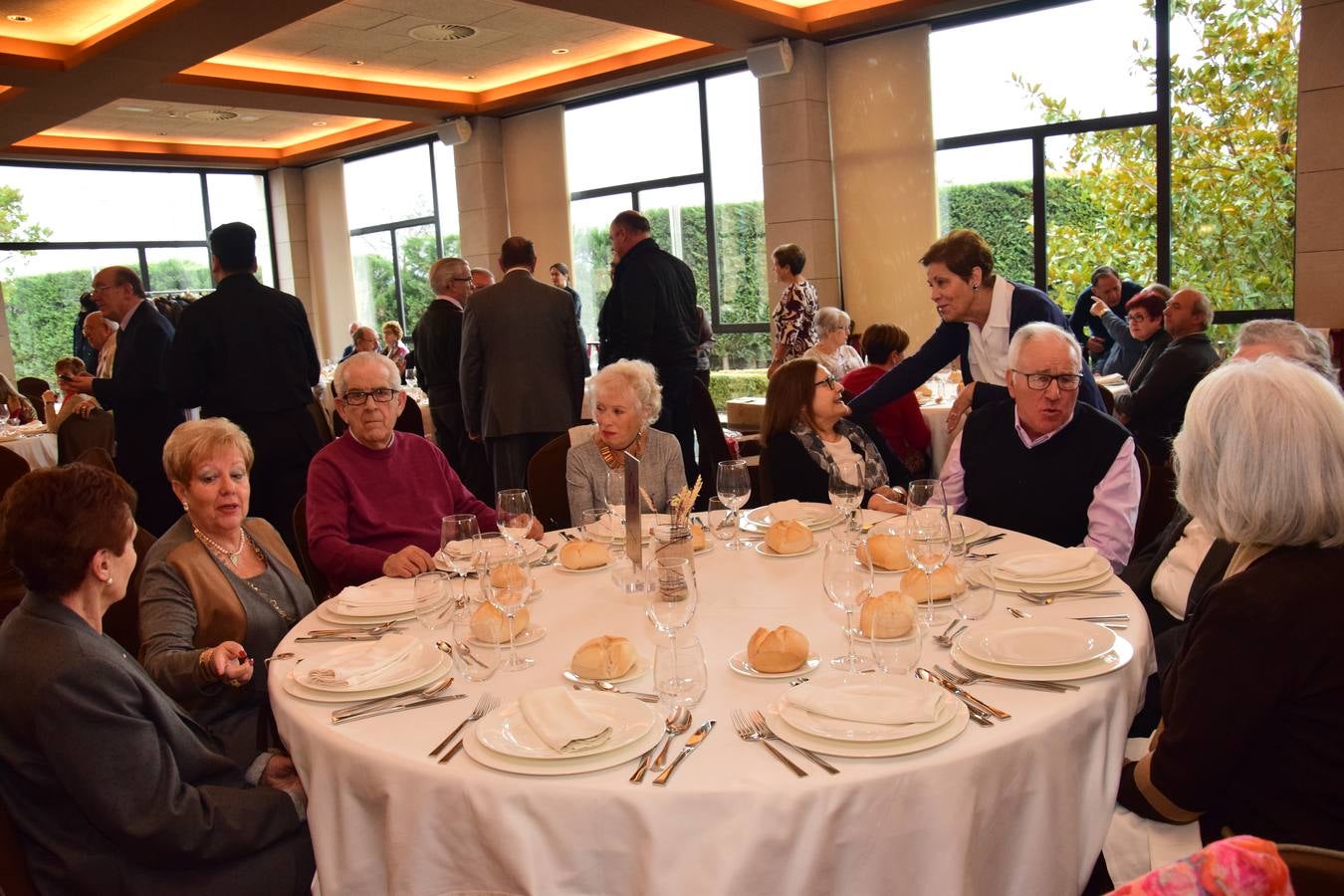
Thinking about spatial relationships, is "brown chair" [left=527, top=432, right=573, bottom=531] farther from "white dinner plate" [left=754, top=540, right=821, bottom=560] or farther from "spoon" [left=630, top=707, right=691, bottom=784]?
"spoon" [left=630, top=707, right=691, bottom=784]

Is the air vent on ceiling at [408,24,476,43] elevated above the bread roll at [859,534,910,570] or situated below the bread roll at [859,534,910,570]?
above

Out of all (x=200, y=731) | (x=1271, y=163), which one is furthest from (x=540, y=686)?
Result: (x=1271, y=163)

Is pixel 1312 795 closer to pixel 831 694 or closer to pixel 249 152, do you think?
pixel 831 694

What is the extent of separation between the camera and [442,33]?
8.77 m

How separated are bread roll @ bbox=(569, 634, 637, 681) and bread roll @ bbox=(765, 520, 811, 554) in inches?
32.3

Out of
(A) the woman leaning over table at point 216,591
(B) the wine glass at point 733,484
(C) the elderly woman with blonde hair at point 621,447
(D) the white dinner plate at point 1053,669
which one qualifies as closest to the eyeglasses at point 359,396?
(A) the woman leaning over table at point 216,591

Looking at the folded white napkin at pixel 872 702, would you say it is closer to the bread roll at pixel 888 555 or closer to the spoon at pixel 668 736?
the spoon at pixel 668 736

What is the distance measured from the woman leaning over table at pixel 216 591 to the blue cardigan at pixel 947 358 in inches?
88.3

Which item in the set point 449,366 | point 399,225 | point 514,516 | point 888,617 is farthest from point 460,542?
point 399,225

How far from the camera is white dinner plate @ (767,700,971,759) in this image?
1.52m

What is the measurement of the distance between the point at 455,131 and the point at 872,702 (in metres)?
11.0

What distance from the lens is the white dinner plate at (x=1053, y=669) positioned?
1768 millimetres

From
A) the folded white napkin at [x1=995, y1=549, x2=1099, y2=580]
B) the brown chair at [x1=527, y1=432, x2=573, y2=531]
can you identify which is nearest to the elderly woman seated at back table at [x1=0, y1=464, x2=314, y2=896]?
the folded white napkin at [x1=995, y1=549, x2=1099, y2=580]

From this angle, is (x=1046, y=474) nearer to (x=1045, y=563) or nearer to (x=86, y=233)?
(x=1045, y=563)
